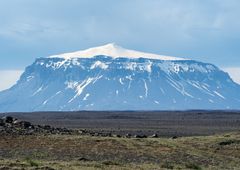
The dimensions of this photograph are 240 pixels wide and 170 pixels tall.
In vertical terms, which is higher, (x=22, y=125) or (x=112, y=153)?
(x=22, y=125)

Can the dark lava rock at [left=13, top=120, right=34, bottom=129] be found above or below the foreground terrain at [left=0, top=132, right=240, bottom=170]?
above

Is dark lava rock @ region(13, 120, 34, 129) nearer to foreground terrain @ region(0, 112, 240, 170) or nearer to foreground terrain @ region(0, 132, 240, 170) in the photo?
foreground terrain @ region(0, 112, 240, 170)

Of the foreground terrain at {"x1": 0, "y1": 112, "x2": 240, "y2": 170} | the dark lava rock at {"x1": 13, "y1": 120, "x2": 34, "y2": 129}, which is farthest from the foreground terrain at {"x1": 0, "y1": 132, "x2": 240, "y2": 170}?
the dark lava rock at {"x1": 13, "y1": 120, "x2": 34, "y2": 129}

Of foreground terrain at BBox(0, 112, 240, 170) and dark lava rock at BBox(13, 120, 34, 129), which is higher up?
dark lava rock at BBox(13, 120, 34, 129)

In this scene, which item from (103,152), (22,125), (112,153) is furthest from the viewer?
(22,125)

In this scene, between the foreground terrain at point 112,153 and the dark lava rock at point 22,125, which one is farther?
the dark lava rock at point 22,125


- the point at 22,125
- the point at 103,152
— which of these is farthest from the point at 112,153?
the point at 22,125

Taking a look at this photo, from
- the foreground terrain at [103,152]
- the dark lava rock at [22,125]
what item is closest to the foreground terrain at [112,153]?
the foreground terrain at [103,152]

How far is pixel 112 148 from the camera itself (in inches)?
1865

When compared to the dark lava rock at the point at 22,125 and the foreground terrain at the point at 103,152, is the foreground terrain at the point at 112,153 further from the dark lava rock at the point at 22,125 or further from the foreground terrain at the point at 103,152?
the dark lava rock at the point at 22,125

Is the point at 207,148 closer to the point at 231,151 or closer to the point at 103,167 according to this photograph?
the point at 231,151

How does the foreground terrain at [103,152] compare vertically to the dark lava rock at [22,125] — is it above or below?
below

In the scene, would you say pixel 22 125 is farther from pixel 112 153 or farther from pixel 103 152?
pixel 112 153

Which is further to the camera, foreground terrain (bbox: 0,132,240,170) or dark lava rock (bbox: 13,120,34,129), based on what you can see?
dark lava rock (bbox: 13,120,34,129)
